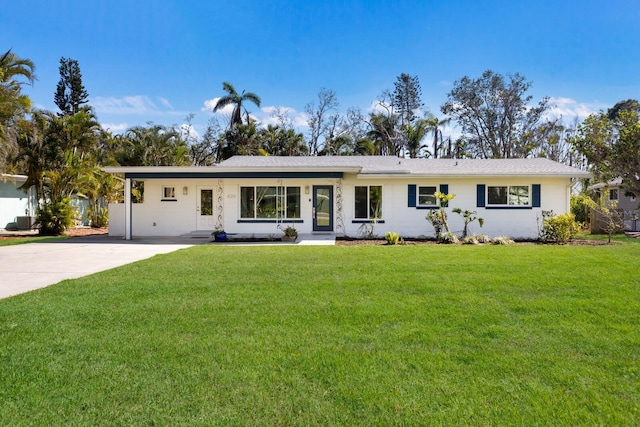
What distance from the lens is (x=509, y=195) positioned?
1611cm

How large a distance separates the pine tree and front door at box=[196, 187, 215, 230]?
3117 centimetres

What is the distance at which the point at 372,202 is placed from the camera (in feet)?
53.5

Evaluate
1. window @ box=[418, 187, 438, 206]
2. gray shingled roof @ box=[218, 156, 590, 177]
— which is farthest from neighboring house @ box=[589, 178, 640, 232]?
window @ box=[418, 187, 438, 206]

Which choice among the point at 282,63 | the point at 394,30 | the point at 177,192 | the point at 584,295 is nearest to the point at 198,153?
the point at 282,63

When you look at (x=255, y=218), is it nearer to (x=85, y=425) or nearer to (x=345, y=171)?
(x=345, y=171)

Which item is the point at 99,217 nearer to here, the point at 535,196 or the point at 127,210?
the point at 127,210

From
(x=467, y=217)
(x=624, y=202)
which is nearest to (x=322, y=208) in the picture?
(x=467, y=217)

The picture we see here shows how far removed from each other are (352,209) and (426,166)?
407 cm

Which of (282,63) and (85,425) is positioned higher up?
(282,63)

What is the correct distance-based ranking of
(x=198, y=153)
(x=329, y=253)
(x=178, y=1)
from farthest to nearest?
1. (x=198, y=153)
2. (x=178, y=1)
3. (x=329, y=253)

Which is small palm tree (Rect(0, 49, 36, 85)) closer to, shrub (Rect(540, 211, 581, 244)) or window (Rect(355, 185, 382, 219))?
window (Rect(355, 185, 382, 219))

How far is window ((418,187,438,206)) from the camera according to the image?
16062 millimetres

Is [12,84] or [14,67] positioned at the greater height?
[14,67]

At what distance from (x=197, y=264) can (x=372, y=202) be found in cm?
906
